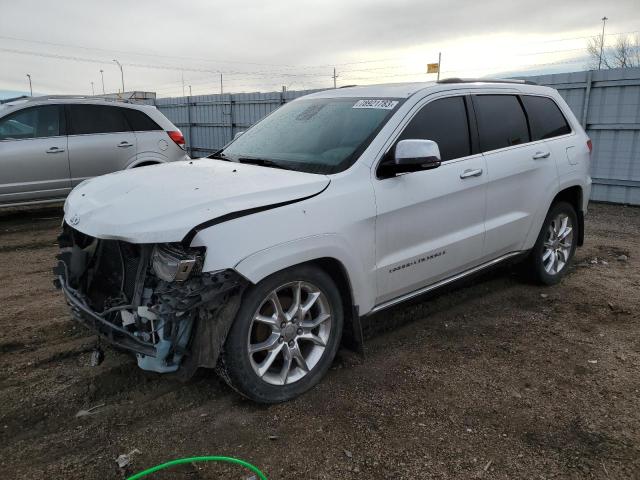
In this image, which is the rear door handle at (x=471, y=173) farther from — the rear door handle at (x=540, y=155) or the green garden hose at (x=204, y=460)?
the green garden hose at (x=204, y=460)

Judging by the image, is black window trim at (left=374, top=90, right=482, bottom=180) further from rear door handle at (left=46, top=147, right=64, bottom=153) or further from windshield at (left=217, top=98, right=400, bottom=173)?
rear door handle at (left=46, top=147, right=64, bottom=153)

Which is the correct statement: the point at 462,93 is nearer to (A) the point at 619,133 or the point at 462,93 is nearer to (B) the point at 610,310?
(B) the point at 610,310

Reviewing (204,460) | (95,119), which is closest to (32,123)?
(95,119)

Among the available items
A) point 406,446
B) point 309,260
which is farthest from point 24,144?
point 406,446

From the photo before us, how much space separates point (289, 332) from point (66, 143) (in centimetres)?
647

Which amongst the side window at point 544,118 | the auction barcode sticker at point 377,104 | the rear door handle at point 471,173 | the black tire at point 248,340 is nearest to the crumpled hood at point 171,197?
the black tire at point 248,340

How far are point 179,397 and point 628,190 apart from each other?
30.5 feet

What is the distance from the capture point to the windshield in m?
3.57

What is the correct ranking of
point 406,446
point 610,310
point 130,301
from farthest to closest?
point 610,310 → point 130,301 → point 406,446

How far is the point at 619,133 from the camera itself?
31.8 ft

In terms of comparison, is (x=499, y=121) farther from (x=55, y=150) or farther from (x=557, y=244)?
(x=55, y=150)

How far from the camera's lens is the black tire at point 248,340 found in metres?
2.86

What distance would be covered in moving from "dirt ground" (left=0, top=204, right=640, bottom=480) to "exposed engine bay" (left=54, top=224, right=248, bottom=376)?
0.49m

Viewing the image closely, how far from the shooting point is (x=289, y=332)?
315 cm
